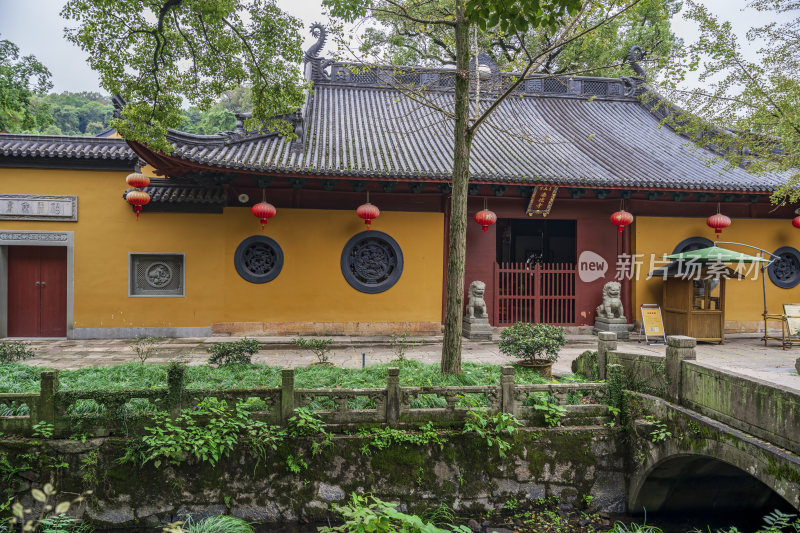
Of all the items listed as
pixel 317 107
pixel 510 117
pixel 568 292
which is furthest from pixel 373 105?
pixel 568 292

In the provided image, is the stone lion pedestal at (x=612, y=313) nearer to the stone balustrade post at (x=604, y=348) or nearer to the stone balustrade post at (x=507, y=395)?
the stone balustrade post at (x=604, y=348)

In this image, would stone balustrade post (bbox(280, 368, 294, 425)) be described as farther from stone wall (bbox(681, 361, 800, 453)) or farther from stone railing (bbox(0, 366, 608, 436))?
stone wall (bbox(681, 361, 800, 453))

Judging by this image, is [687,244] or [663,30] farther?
[663,30]

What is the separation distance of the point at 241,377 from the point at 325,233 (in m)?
4.38

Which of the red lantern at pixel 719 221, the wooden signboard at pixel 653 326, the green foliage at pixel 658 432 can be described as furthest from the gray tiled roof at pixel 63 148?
the red lantern at pixel 719 221

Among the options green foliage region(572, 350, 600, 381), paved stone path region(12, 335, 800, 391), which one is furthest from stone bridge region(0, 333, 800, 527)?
paved stone path region(12, 335, 800, 391)

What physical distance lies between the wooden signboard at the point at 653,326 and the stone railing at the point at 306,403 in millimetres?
4698

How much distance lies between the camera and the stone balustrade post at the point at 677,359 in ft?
15.2

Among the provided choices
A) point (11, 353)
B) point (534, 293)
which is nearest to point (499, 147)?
point (534, 293)

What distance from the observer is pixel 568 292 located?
33.8ft

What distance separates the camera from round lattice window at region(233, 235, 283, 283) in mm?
9250

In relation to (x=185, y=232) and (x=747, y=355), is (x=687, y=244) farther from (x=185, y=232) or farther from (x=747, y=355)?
(x=185, y=232)

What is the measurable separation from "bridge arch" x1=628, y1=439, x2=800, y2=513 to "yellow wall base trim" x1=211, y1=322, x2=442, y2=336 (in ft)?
17.3

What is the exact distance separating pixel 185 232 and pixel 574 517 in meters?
8.44
